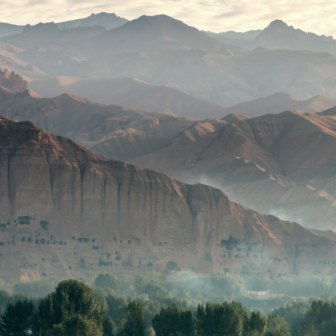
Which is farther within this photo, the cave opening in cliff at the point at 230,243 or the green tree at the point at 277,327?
the cave opening in cliff at the point at 230,243

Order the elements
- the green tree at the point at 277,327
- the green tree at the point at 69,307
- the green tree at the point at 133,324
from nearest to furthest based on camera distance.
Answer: the green tree at the point at 69,307 → the green tree at the point at 133,324 → the green tree at the point at 277,327

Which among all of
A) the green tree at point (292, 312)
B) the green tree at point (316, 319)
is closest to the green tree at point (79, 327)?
the green tree at point (316, 319)

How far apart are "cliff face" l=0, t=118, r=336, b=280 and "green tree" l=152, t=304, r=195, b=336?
52528mm

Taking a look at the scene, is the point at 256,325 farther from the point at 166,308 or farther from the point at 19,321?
the point at 19,321

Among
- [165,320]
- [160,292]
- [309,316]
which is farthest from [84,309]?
[160,292]

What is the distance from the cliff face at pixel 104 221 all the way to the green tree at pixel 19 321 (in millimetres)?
55365

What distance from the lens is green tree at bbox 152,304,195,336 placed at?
242ft

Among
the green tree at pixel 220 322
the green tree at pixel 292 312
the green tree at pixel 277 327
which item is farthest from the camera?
the green tree at pixel 292 312

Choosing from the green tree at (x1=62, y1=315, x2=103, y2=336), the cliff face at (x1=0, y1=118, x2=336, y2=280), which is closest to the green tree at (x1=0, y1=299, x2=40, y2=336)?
the green tree at (x1=62, y1=315, x2=103, y2=336)

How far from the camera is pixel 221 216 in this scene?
14338 cm

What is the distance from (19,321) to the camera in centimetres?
6806

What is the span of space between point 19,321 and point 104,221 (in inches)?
2592

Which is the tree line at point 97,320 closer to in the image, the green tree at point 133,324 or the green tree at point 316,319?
the green tree at point 133,324

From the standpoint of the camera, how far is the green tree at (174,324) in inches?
2906
